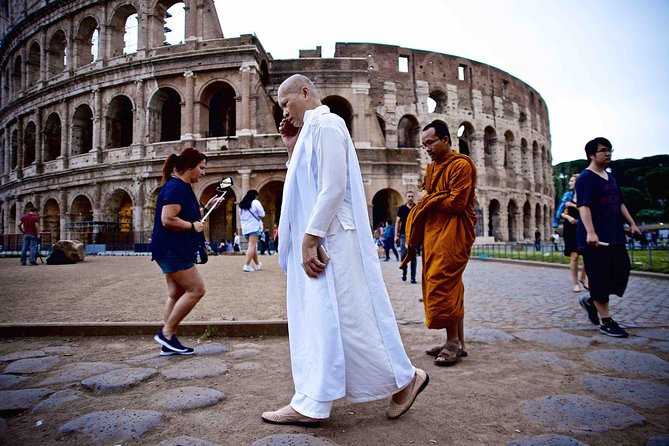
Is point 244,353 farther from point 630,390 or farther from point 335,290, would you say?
point 630,390

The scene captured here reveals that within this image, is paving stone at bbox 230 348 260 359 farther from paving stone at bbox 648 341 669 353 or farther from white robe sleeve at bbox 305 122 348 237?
paving stone at bbox 648 341 669 353

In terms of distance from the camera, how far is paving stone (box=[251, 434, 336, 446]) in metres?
1.72

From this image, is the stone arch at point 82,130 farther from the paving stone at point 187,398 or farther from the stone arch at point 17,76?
the paving stone at point 187,398

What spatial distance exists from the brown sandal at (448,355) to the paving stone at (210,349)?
73.0 inches

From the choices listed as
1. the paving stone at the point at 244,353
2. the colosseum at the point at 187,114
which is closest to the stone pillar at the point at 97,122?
the colosseum at the point at 187,114

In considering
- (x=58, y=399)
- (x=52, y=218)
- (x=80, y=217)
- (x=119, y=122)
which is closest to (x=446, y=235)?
(x=58, y=399)

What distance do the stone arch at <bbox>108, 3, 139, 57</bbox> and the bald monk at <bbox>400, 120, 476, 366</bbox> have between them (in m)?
26.3

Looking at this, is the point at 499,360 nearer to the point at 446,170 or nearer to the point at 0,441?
the point at 446,170

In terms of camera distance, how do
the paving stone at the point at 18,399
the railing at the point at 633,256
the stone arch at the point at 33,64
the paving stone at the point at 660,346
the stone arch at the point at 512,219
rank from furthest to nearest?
1. the stone arch at the point at 512,219
2. the stone arch at the point at 33,64
3. the railing at the point at 633,256
4. the paving stone at the point at 660,346
5. the paving stone at the point at 18,399

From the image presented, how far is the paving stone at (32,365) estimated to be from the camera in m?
2.82

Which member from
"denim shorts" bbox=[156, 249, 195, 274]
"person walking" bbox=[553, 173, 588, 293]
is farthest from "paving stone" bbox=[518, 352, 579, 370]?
"person walking" bbox=[553, 173, 588, 293]

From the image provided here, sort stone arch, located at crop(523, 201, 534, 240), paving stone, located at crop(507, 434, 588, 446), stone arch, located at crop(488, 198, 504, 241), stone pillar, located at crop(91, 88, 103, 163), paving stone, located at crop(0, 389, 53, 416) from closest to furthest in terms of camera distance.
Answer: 1. paving stone, located at crop(507, 434, 588, 446)
2. paving stone, located at crop(0, 389, 53, 416)
3. stone pillar, located at crop(91, 88, 103, 163)
4. stone arch, located at crop(488, 198, 504, 241)
5. stone arch, located at crop(523, 201, 534, 240)

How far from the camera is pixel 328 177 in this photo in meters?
2.00

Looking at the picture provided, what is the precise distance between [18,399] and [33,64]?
114 ft
